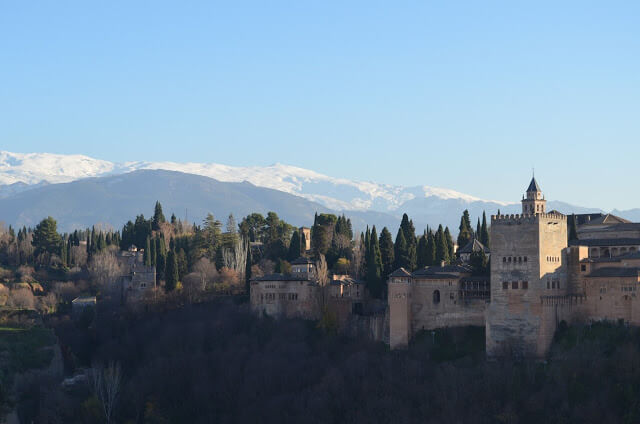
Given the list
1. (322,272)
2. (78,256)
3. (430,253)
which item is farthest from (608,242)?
(78,256)

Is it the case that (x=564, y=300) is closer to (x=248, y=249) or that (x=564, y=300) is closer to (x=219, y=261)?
(x=248, y=249)

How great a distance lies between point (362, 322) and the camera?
72.3m

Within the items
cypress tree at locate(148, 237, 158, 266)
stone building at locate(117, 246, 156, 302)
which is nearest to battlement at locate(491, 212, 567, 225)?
stone building at locate(117, 246, 156, 302)

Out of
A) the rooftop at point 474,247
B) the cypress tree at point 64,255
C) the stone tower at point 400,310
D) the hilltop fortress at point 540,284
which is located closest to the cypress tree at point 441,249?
the rooftop at point 474,247

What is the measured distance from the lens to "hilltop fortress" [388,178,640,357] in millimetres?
61281

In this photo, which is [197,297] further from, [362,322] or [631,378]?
[631,378]

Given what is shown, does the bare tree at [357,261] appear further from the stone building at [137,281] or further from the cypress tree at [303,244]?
the stone building at [137,281]

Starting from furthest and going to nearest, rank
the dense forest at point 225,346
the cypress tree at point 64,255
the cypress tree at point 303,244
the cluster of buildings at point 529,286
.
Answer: the cypress tree at point 64,255
the cypress tree at point 303,244
the dense forest at point 225,346
the cluster of buildings at point 529,286

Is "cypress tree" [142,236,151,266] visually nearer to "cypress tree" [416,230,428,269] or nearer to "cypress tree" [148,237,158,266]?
"cypress tree" [148,237,158,266]

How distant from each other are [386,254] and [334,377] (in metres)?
14.4

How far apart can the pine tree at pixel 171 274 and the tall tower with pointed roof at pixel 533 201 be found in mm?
32755

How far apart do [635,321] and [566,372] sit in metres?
5.13

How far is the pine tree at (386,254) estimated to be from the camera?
3049 inches

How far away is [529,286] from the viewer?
6253 centimetres
